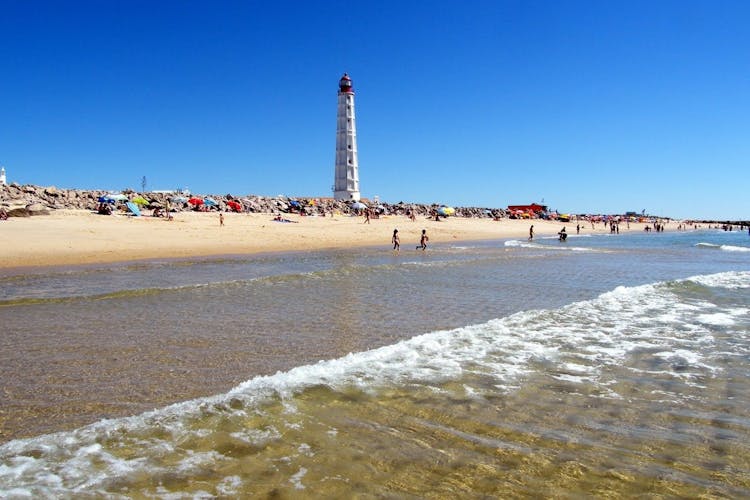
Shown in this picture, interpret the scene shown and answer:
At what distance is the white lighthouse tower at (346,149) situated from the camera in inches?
3189

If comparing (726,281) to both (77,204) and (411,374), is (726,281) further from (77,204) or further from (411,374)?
(77,204)

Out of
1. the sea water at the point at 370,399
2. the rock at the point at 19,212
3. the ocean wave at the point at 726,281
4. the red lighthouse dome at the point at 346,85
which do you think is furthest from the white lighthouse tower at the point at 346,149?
the sea water at the point at 370,399

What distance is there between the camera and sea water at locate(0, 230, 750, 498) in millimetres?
3795

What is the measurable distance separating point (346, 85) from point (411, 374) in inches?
3170

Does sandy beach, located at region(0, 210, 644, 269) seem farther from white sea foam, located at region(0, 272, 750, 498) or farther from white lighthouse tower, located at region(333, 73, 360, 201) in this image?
white lighthouse tower, located at region(333, 73, 360, 201)

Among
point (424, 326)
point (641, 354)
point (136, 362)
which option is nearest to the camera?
point (136, 362)

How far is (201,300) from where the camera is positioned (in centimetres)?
1231

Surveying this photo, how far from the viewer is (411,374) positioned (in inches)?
251

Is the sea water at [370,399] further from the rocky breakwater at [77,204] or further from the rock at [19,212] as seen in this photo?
the rocky breakwater at [77,204]

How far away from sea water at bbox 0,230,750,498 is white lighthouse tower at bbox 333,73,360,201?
229 ft

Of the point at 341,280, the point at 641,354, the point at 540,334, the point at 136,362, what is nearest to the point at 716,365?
the point at 641,354

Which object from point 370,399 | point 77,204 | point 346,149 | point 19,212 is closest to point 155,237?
point 19,212

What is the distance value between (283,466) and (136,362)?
3.88m

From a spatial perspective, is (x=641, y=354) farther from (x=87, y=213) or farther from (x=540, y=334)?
(x=87, y=213)
